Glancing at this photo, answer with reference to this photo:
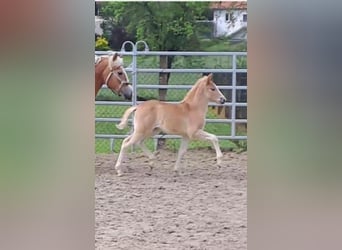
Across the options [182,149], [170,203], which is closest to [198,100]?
[182,149]

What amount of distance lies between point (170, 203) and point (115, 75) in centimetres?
68

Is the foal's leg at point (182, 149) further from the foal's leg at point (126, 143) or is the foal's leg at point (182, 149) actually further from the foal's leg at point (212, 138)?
the foal's leg at point (126, 143)

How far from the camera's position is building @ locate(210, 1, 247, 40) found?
152 cm

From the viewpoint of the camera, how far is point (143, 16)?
1985 mm

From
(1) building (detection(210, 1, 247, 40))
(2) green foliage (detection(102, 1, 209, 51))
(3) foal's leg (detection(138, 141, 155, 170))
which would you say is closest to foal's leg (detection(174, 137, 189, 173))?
(3) foal's leg (detection(138, 141, 155, 170))

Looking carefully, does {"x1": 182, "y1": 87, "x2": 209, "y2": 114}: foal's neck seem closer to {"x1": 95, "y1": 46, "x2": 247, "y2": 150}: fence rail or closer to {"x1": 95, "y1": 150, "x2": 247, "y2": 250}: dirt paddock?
{"x1": 95, "y1": 46, "x2": 247, "y2": 150}: fence rail

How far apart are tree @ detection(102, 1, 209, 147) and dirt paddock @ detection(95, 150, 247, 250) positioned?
426mm
